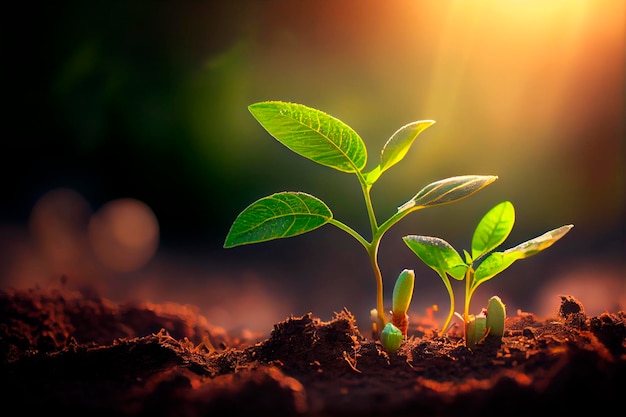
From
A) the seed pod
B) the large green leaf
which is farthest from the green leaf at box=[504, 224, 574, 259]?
the seed pod

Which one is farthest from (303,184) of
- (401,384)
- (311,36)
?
(401,384)

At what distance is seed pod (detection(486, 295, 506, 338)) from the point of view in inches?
32.5

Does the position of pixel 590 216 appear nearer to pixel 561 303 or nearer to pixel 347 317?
pixel 561 303

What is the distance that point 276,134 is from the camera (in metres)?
0.83

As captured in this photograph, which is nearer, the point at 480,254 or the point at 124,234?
the point at 480,254

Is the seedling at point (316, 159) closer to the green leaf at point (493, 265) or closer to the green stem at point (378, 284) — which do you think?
the green stem at point (378, 284)

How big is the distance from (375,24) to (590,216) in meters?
1.02

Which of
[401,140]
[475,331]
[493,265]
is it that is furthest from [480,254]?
[401,140]

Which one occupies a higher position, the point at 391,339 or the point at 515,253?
the point at 515,253

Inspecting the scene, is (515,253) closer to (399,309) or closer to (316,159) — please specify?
(399,309)

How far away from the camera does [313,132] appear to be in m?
0.83

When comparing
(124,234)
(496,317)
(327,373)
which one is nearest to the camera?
(327,373)

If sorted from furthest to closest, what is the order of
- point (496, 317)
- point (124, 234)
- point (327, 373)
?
point (124, 234) → point (496, 317) → point (327, 373)

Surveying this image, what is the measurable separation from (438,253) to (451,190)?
0.12m
